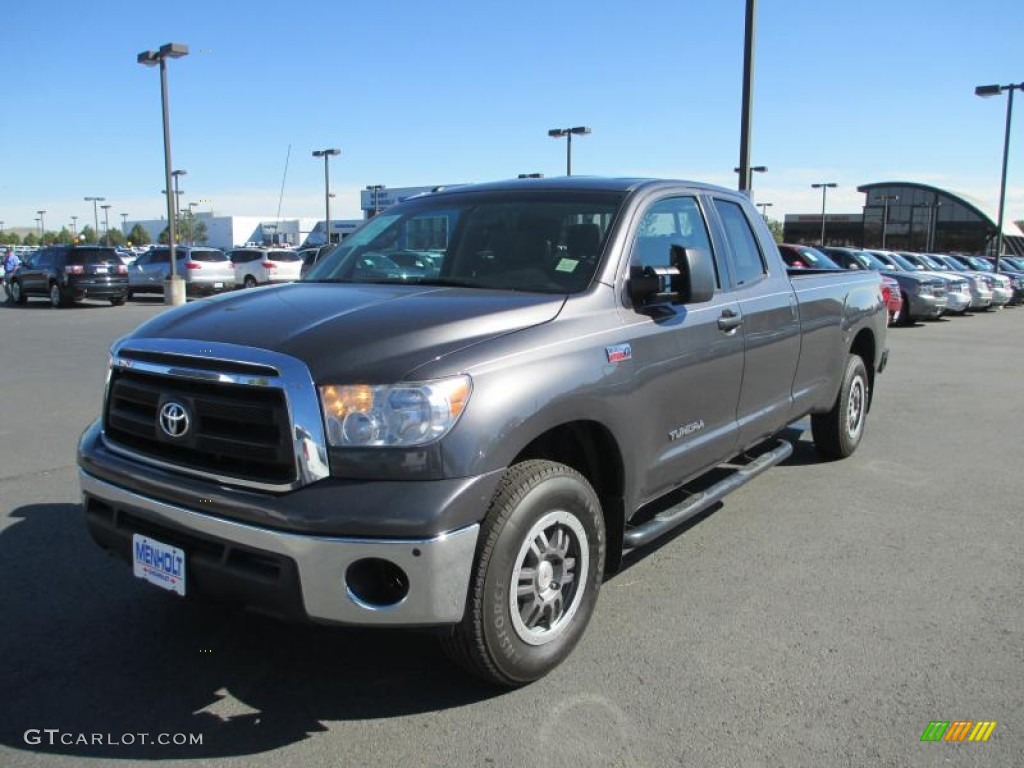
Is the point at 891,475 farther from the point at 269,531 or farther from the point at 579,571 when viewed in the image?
the point at 269,531

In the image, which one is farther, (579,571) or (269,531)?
(579,571)

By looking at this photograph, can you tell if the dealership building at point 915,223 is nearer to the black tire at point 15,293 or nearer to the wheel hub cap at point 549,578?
the black tire at point 15,293

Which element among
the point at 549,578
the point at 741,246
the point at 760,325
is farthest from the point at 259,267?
the point at 549,578

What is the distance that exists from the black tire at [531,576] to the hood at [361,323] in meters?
0.55

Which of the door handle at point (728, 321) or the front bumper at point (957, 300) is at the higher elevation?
the door handle at point (728, 321)

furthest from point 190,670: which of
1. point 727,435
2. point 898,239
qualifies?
point 898,239

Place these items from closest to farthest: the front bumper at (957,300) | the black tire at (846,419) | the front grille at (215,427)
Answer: the front grille at (215,427)
the black tire at (846,419)
the front bumper at (957,300)

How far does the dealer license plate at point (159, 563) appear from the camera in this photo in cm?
295

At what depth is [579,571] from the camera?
337 centimetres

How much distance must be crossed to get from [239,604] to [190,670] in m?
0.63

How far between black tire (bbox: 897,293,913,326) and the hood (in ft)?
64.1

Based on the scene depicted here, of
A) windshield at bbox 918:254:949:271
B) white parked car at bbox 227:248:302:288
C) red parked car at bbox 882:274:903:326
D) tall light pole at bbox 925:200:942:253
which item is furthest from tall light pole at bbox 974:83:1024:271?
tall light pole at bbox 925:200:942:253

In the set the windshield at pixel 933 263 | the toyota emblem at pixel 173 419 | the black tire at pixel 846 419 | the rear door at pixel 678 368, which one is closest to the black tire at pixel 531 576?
the rear door at pixel 678 368

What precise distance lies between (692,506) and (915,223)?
95.5 metres
